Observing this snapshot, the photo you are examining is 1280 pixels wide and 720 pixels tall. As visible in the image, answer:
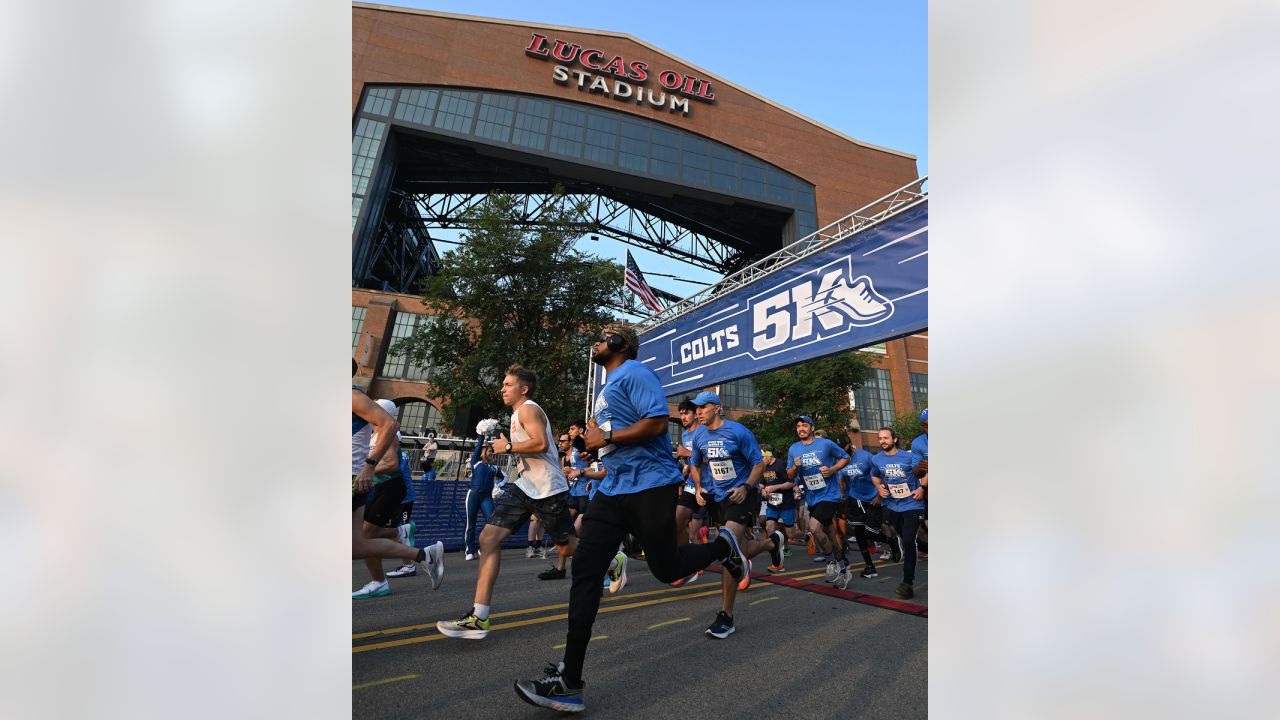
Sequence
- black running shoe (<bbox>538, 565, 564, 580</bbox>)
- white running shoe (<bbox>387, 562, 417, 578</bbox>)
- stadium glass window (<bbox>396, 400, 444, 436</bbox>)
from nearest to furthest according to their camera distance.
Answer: white running shoe (<bbox>387, 562, 417, 578</bbox>)
black running shoe (<bbox>538, 565, 564, 580</bbox>)
stadium glass window (<bbox>396, 400, 444, 436</bbox>)

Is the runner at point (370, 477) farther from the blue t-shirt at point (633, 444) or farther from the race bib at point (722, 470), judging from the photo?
the race bib at point (722, 470)

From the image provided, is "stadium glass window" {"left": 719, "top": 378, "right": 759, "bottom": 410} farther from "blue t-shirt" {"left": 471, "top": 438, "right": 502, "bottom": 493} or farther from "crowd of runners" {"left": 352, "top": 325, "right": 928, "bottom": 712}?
"blue t-shirt" {"left": 471, "top": 438, "right": 502, "bottom": 493}

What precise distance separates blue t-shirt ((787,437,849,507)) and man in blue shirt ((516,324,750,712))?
4413 millimetres

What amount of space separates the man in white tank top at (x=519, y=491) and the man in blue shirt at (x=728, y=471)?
1.64 metres

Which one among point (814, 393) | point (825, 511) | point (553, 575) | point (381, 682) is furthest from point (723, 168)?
point (381, 682)

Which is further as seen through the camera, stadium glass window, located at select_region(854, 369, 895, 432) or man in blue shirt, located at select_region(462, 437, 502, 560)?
stadium glass window, located at select_region(854, 369, 895, 432)

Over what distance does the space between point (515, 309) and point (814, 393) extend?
56.3ft

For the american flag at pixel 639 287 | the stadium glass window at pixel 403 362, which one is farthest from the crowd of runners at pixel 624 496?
the stadium glass window at pixel 403 362

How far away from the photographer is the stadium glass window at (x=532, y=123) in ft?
124

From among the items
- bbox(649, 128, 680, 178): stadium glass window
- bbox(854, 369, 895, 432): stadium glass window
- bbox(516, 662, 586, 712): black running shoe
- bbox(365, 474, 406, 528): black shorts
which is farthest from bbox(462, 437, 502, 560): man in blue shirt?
bbox(854, 369, 895, 432): stadium glass window

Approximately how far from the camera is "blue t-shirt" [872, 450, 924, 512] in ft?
22.7
